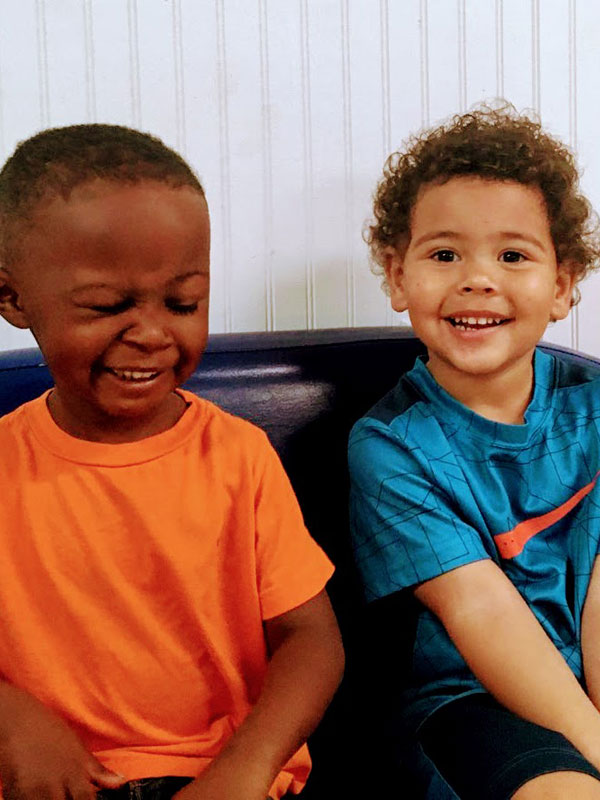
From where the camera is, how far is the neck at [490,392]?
114 centimetres

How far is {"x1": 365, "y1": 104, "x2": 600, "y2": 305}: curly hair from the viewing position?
1.13m

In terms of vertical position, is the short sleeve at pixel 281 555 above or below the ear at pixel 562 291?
below

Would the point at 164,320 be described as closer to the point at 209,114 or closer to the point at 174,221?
the point at 174,221

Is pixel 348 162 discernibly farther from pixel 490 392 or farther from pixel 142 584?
pixel 142 584

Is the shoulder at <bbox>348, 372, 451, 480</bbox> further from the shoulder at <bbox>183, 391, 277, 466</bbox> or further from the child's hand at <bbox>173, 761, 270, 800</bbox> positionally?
the child's hand at <bbox>173, 761, 270, 800</bbox>

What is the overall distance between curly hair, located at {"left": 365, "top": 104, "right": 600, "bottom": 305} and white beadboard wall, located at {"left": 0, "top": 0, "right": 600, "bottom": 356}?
7.7 inches

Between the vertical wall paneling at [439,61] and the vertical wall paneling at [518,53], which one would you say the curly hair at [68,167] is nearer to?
the vertical wall paneling at [439,61]

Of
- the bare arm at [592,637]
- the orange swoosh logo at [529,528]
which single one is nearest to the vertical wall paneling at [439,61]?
the orange swoosh logo at [529,528]

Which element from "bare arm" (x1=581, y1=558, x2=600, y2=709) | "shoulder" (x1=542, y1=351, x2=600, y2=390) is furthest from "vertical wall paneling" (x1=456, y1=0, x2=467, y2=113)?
"bare arm" (x1=581, y1=558, x2=600, y2=709)

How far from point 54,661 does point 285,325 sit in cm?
79

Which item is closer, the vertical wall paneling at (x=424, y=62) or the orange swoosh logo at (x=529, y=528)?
the orange swoosh logo at (x=529, y=528)

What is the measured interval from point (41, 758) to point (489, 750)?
456 millimetres

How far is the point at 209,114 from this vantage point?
56.1 inches

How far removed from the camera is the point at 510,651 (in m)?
0.96
